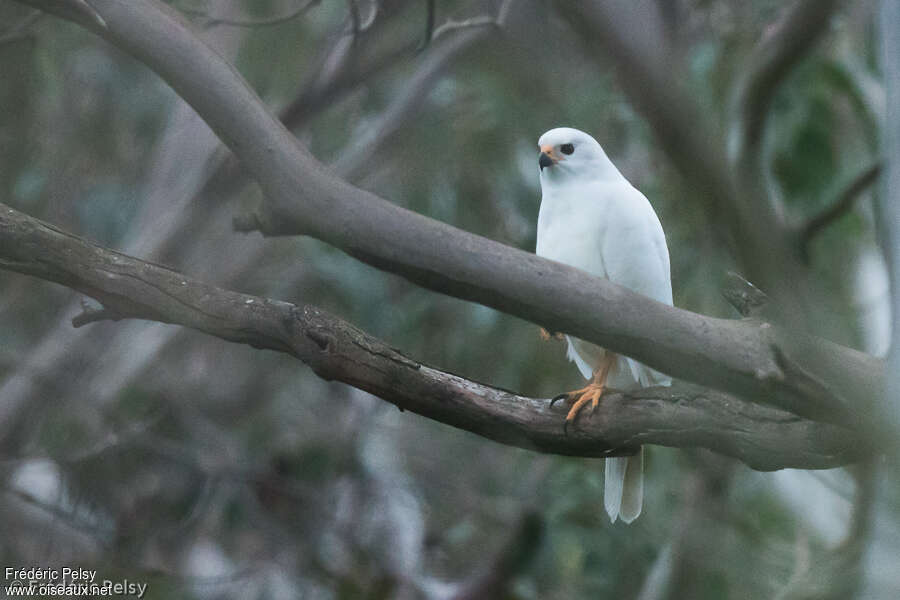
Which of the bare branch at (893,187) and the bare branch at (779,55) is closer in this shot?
the bare branch at (893,187)

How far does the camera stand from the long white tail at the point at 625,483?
2273 millimetres

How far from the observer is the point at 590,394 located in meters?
2.11

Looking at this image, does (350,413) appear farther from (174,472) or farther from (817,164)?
(817,164)

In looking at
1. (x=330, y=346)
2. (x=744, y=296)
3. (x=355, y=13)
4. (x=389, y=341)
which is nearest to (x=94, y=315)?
(x=330, y=346)

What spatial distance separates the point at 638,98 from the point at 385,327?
431cm

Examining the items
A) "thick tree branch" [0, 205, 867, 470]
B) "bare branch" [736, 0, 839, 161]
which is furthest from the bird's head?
"thick tree branch" [0, 205, 867, 470]

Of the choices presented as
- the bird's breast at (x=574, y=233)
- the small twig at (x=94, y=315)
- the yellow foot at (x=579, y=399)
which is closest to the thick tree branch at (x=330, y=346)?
the small twig at (x=94, y=315)

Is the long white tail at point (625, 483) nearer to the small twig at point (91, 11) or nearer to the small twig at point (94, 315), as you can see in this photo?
the small twig at point (94, 315)

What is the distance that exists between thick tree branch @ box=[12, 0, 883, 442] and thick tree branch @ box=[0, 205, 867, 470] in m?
0.21

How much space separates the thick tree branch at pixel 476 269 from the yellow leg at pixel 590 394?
1.35ft

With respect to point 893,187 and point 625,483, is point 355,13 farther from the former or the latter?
point 893,187

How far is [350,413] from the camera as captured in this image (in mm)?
6168

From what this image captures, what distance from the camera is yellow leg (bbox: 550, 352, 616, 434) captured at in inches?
80.9

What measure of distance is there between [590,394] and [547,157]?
509 millimetres
